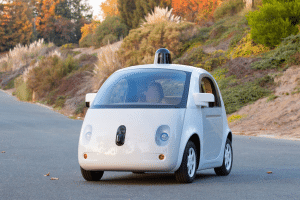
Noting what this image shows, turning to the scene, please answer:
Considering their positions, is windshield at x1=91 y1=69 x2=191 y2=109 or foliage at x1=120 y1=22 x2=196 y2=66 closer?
windshield at x1=91 y1=69 x2=191 y2=109

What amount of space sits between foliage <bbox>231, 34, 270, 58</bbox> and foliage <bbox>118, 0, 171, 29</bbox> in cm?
2257

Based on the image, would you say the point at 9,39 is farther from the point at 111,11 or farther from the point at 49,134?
the point at 49,134

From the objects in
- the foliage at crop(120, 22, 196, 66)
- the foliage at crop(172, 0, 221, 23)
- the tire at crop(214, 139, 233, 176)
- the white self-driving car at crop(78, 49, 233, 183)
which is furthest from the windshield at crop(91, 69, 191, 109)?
the foliage at crop(172, 0, 221, 23)

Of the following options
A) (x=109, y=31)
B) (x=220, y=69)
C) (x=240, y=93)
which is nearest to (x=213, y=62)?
(x=220, y=69)

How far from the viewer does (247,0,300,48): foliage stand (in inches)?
1064

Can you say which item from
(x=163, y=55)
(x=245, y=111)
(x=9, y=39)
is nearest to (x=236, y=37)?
(x=245, y=111)

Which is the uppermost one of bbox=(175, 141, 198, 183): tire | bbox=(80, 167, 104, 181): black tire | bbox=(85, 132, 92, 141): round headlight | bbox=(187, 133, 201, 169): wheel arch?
bbox=(85, 132, 92, 141): round headlight

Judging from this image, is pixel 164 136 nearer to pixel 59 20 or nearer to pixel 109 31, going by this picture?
pixel 109 31

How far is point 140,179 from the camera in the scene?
8672 mm

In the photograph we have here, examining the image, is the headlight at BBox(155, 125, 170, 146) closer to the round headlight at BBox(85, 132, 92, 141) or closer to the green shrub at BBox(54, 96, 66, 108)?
the round headlight at BBox(85, 132, 92, 141)

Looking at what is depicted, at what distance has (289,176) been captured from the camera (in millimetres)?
9039

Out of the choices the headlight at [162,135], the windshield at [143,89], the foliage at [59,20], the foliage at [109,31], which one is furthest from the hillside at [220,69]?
the foliage at [59,20]

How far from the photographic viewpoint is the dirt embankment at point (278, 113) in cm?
1902

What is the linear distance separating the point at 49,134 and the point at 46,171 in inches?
352
